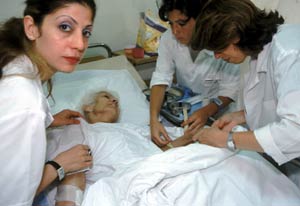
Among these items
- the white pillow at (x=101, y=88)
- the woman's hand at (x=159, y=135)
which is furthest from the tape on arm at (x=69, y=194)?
the white pillow at (x=101, y=88)

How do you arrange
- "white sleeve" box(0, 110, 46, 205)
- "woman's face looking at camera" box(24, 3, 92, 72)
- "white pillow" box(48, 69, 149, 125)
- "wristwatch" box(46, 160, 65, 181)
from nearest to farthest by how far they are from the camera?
"white sleeve" box(0, 110, 46, 205)
"woman's face looking at camera" box(24, 3, 92, 72)
"wristwatch" box(46, 160, 65, 181)
"white pillow" box(48, 69, 149, 125)

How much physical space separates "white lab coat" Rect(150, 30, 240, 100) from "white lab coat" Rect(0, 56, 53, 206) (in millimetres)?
1059

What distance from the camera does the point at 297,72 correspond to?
105 centimetres

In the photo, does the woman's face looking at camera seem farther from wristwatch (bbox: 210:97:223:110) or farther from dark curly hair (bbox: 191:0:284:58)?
wristwatch (bbox: 210:97:223:110)

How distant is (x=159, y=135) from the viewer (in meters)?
1.81

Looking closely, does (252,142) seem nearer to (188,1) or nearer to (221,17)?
(221,17)

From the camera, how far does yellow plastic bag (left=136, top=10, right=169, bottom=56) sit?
2.65 m

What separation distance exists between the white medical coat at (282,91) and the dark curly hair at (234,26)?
0.18 feet

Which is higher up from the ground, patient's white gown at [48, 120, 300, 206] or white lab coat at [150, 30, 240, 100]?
white lab coat at [150, 30, 240, 100]

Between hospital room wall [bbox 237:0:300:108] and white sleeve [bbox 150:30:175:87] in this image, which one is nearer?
hospital room wall [bbox 237:0:300:108]

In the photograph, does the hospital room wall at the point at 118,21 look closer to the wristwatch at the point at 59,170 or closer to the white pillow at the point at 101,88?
the white pillow at the point at 101,88

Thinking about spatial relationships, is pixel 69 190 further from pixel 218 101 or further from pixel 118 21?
pixel 118 21

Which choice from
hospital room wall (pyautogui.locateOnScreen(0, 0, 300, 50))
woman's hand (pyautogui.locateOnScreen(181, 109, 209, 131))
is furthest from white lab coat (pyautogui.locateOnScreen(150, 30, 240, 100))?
hospital room wall (pyautogui.locateOnScreen(0, 0, 300, 50))

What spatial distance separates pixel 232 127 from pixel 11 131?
0.95m
